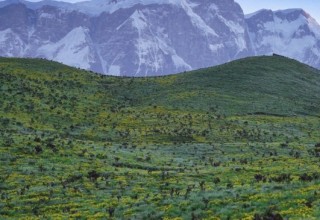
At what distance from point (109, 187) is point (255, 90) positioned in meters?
81.2

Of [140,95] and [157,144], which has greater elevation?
[140,95]

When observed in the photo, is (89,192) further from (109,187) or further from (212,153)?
(212,153)

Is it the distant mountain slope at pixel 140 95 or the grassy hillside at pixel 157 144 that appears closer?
the grassy hillside at pixel 157 144

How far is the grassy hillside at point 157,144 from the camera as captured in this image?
3080cm

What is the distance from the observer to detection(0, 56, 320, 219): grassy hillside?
30797mm

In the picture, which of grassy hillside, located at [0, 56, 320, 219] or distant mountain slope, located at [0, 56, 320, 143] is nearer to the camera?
grassy hillside, located at [0, 56, 320, 219]

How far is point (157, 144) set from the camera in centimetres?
6109

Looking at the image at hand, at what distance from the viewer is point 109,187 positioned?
1447 inches

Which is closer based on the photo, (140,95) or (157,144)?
(157,144)

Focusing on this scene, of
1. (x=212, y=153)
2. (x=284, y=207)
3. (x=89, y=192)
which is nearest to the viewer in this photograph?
(x=284, y=207)

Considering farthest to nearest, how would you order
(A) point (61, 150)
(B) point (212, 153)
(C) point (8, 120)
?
(C) point (8, 120), (B) point (212, 153), (A) point (61, 150)

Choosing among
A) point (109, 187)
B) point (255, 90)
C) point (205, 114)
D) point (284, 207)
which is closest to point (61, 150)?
point (109, 187)

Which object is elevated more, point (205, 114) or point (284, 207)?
point (205, 114)

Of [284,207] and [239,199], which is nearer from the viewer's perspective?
[284,207]
